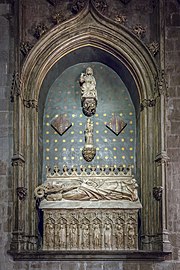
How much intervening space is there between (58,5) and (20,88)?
96.3 inches

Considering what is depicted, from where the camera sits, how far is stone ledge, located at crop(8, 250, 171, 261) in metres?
21.6

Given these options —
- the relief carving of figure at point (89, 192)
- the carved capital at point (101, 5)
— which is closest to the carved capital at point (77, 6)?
the carved capital at point (101, 5)

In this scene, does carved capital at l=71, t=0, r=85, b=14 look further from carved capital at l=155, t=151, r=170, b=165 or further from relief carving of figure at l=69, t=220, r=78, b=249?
relief carving of figure at l=69, t=220, r=78, b=249

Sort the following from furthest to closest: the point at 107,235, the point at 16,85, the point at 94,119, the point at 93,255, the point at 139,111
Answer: the point at 94,119 → the point at 139,111 → the point at 16,85 → the point at 107,235 → the point at 93,255

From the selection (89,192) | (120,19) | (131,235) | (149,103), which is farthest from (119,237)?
(120,19)

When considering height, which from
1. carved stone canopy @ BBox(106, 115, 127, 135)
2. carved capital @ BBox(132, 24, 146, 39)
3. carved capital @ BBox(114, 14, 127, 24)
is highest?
carved capital @ BBox(114, 14, 127, 24)

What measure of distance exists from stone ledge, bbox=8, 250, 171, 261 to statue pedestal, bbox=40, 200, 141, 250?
0.21 metres

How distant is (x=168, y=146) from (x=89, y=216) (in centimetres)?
260

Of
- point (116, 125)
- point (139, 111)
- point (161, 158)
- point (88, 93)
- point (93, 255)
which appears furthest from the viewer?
A: point (116, 125)

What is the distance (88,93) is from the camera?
2341 centimetres

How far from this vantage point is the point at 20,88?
74.6 feet

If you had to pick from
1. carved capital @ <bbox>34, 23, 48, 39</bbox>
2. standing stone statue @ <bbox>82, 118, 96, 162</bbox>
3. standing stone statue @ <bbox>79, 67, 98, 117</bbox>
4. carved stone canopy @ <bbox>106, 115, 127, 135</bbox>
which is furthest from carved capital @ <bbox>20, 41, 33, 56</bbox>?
carved stone canopy @ <bbox>106, 115, 127, 135</bbox>

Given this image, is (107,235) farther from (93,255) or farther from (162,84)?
(162,84)

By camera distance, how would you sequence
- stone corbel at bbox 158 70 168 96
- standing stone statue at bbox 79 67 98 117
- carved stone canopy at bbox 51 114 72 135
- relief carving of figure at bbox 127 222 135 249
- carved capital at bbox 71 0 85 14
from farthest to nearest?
carved stone canopy at bbox 51 114 72 135 → standing stone statue at bbox 79 67 98 117 → carved capital at bbox 71 0 85 14 → stone corbel at bbox 158 70 168 96 → relief carving of figure at bbox 127 222 135 249
